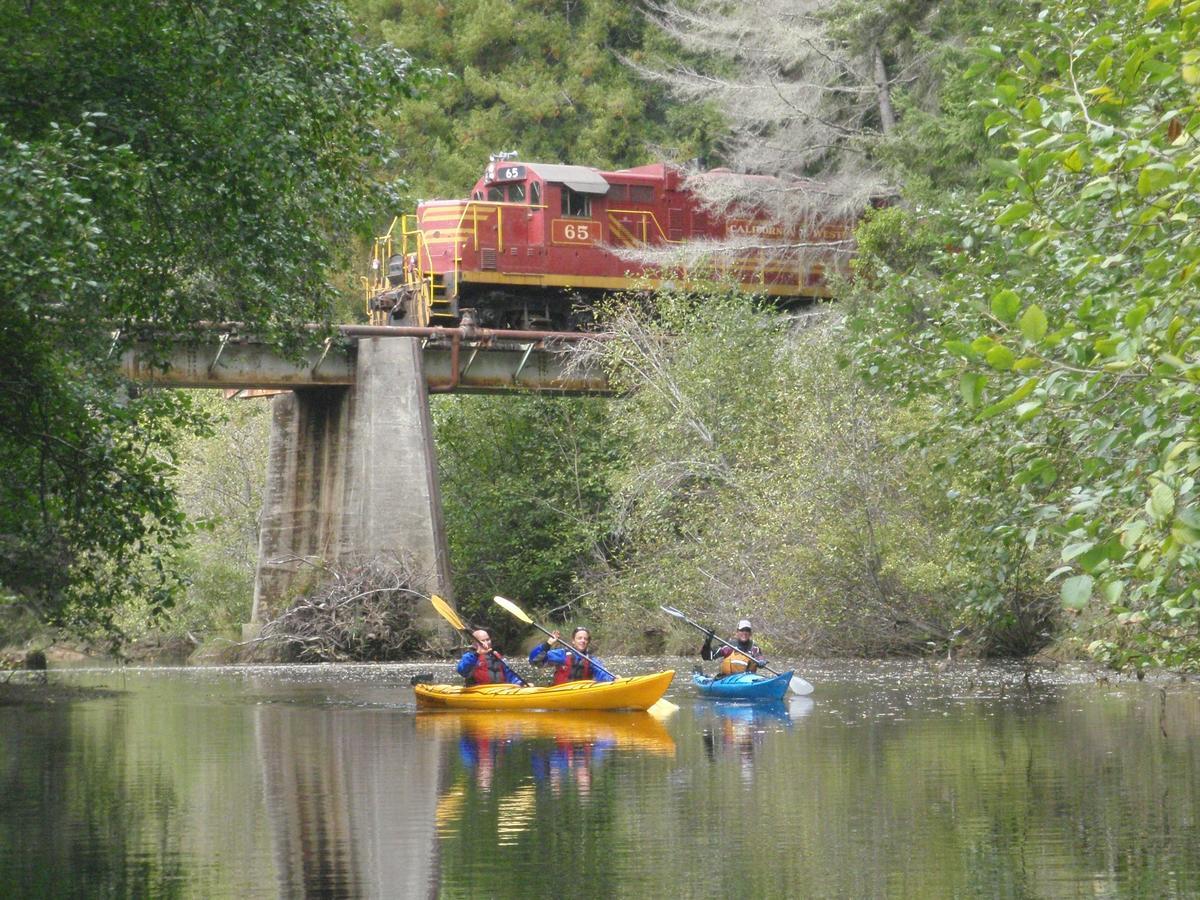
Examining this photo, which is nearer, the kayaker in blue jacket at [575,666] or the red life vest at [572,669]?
the kayaker in blue jacket at [575,666]

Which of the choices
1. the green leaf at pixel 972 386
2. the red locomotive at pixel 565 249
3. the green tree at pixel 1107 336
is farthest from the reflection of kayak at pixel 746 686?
the green leaf at pixel 972 386

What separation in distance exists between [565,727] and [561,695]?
107cm

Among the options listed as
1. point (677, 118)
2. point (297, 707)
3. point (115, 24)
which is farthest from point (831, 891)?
point (677, 118)

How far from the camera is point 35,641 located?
38.3 metres

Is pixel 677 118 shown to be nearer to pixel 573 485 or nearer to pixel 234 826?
pixel 573 485

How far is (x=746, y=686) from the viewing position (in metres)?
22.4

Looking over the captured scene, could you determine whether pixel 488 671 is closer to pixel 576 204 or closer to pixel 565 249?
pixel 565 249

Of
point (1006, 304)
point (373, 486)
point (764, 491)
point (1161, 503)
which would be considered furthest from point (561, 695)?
point (1161, 503)

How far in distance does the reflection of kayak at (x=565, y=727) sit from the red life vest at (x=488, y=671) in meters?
0.57

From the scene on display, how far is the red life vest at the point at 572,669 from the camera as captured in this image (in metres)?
21.9

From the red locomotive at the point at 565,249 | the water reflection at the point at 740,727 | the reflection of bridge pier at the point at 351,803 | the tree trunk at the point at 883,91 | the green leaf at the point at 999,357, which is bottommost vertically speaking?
the reflection of bridge pier at the point at 351,803

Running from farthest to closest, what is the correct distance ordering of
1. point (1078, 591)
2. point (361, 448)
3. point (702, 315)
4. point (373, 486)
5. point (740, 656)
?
point (702, 315) → point (361, 448) → point (373, 486) → point (740, 656) → point (1078, 591)

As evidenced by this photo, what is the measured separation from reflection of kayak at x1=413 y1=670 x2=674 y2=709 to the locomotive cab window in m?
17.8

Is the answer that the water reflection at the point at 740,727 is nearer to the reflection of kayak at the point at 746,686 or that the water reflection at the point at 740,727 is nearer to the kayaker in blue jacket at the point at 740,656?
the reflection of kayak at the point at 746,686
